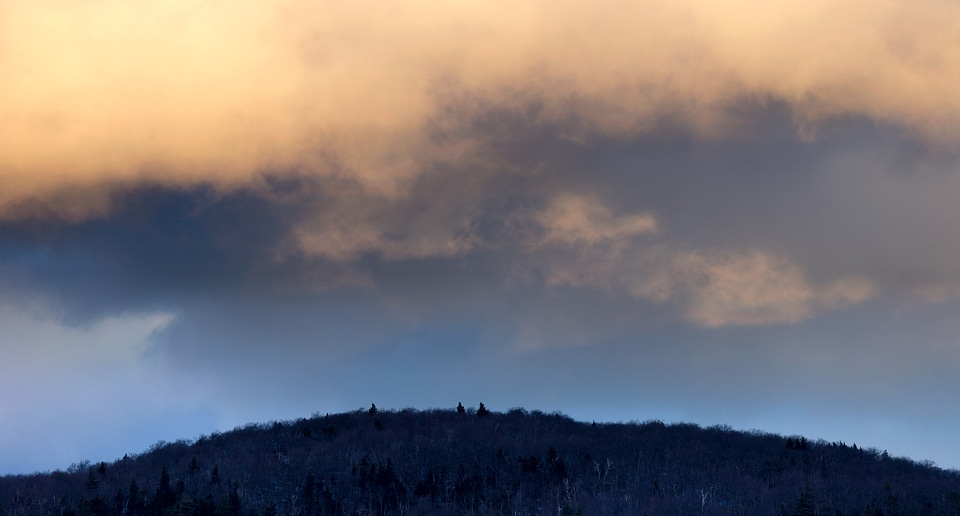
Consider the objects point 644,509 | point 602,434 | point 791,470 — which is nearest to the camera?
point 644,509

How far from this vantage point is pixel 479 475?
151250 millimetres

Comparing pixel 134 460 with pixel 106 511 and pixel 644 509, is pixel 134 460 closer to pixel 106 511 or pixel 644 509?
pixel 106 511

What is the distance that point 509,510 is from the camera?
142250 mm

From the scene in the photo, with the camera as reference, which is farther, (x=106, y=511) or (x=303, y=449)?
(x=303, y=449)

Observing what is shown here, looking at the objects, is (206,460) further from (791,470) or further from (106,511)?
(791,470)

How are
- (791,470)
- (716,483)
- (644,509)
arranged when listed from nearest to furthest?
(644,509)
(716,483)
(791,470)

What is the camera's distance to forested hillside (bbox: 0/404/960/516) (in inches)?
→ 5428

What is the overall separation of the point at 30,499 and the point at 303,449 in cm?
3910

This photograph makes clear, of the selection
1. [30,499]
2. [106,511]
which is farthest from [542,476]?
[30,499]

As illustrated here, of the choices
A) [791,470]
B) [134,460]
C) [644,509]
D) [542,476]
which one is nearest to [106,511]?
[134,460]

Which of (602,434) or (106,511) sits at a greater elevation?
(602,434)

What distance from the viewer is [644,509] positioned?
135 metres

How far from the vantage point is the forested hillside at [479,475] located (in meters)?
138

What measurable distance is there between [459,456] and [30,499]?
2439 inches
